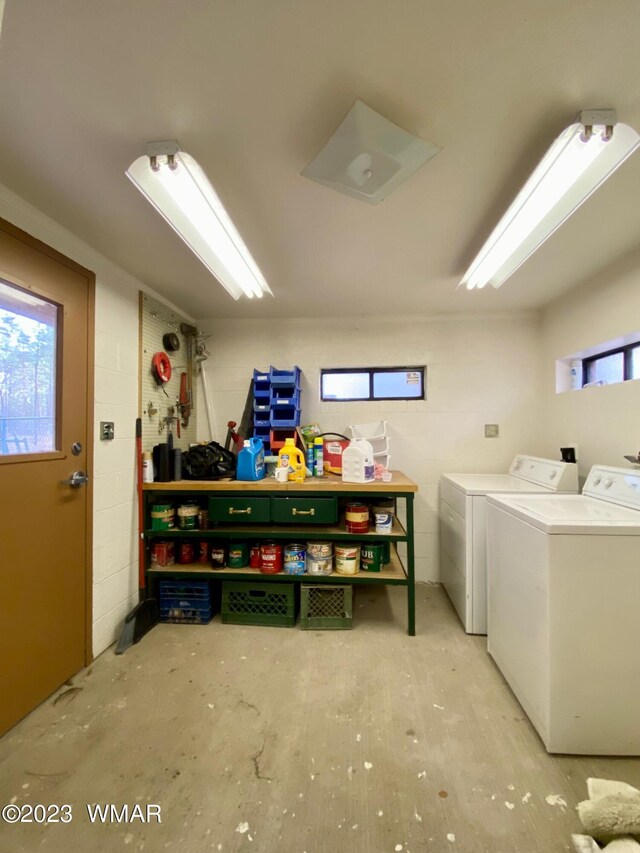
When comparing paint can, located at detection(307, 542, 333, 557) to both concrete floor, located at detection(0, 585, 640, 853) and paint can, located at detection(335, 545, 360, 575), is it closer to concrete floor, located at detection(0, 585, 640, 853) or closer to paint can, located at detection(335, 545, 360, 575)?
paint can, located at detection(335, 545, 360, 575)

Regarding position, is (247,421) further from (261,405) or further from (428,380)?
(428,380)

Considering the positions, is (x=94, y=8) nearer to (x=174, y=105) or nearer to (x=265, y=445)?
(x=174, y=105)

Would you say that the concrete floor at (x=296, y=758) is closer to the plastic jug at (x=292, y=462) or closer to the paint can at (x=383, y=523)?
the paint can at (x=383, y=523)

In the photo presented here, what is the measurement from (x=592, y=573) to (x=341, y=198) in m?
1.91

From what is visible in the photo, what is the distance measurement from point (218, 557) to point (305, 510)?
699 mm

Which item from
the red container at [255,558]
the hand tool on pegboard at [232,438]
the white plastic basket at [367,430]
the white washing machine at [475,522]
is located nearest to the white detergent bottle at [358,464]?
the white plastic basket at [367,430]

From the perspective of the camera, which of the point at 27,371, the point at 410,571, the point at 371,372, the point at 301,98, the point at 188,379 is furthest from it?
the point at 371,372

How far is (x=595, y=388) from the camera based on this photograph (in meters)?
2.10

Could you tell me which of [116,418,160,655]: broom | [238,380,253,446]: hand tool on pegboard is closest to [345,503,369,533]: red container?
[238,380,253,446]: hand tool on pegboard

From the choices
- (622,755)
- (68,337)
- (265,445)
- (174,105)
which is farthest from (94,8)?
(622,755)

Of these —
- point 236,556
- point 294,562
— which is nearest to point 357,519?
point 294,562

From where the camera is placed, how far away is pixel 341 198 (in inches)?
54.6

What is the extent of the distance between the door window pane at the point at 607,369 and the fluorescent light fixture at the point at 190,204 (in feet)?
8.33

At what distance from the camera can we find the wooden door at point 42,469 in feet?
4.46
